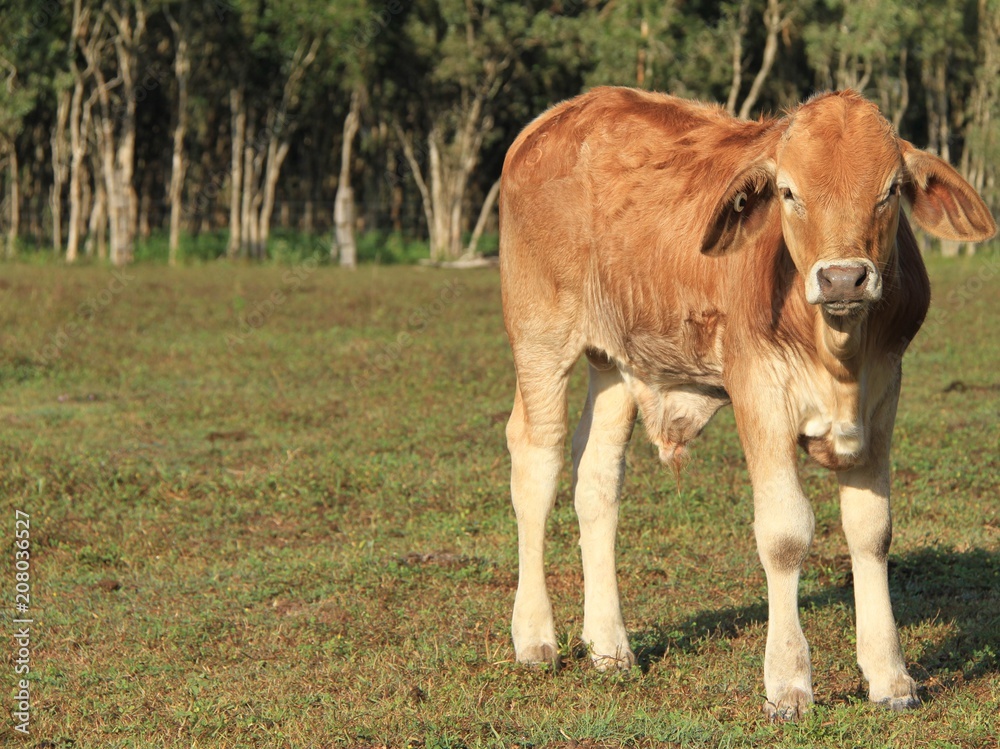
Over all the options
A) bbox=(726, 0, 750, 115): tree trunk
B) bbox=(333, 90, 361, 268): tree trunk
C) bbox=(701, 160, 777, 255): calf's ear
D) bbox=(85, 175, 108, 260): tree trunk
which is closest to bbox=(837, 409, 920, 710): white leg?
bbox=(701, 160, 777, 255): calf's ear

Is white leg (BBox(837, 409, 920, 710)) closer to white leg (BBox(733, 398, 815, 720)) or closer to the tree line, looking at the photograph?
white leg (BBox(733, 398, 815, 720))

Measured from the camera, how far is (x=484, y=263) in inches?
1180

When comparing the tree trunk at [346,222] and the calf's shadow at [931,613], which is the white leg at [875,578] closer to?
the calf's shadow at [931,613]

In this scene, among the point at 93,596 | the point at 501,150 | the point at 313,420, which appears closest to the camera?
the point at 93,596

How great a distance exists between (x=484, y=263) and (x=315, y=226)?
12902 mm

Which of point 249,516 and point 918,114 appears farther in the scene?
point 918,114

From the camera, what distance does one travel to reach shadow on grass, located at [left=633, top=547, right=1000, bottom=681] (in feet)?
17.4

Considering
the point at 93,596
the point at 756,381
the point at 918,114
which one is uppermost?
the point at 918,114

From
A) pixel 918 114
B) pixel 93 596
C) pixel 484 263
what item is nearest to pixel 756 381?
pixel 93 596

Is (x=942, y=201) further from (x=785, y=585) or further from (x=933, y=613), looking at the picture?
(x=933, y=613)

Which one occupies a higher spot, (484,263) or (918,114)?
(918,114)

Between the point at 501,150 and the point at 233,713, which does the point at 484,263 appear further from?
the point at 233,713

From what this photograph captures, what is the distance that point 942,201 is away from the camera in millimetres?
4445

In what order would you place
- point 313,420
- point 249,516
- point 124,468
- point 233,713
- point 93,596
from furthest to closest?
point 313,420 < point 124,468 < point 249,516 < point 93,596 < point 233,713
